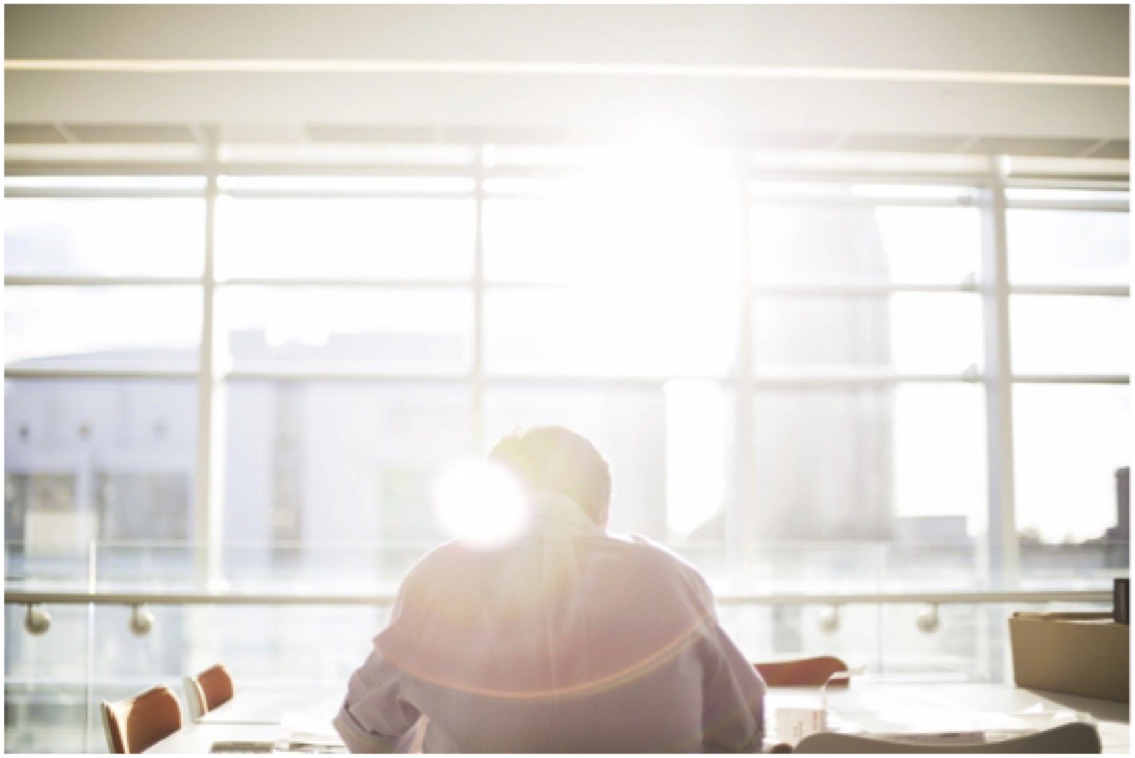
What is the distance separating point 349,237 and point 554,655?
5.63 meters

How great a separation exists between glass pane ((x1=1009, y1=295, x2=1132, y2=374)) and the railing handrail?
1.84 metres

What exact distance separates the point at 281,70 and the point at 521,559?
11.3ft

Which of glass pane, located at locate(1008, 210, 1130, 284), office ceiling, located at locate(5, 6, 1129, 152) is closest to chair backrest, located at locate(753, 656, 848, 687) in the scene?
office ceiling, located at locate(5, 6, 1129, 152)

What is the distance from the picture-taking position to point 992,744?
1843mm

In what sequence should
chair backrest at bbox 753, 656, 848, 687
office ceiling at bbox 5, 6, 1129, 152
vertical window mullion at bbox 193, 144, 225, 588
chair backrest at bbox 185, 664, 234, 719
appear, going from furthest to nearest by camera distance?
1. vertical window mullion at bbox 193, 144, 225, 588
2. office ceiling at bbox 5, 6, 1129, 152
3. chair backrest at bbox 753, 656, 848, 687
4. chair backrest at bbox 185, 664, 234, 719

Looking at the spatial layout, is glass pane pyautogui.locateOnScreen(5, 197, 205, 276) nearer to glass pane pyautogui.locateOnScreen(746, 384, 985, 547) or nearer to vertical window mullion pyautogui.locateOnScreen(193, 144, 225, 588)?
vertical window mullion pyautogui.locateOnScreen(193, 144, 225, 588)

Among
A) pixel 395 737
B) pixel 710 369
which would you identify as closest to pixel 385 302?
pixel 710 369

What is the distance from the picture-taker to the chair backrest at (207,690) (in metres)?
3.05

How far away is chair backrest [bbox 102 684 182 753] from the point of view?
267 centimetres

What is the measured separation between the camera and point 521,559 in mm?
2021

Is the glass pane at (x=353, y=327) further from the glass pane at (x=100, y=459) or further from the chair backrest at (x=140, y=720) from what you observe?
the chair backrest at (x=140, y=720)

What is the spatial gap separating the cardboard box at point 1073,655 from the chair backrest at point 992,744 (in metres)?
1.39

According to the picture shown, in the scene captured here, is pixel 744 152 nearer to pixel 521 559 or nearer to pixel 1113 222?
pixel 1113 222

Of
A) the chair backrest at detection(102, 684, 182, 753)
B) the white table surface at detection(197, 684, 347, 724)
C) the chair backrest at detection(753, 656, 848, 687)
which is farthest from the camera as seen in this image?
the chair backrest at detection(753, 656, 848, 687)
